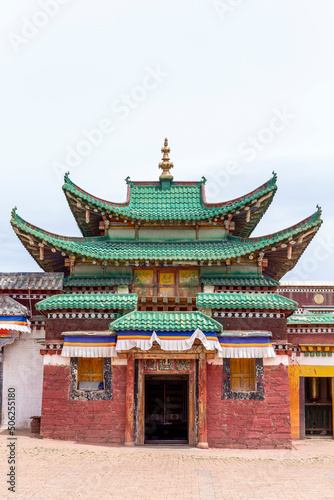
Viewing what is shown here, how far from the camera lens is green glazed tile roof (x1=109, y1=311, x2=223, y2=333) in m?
15.3

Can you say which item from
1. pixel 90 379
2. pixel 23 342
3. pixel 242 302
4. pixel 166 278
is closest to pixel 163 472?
pixel 90 379

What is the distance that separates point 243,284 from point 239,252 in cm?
111

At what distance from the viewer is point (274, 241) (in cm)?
1711

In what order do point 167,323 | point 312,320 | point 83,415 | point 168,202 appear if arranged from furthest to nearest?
point 168,202
point 312,320
point 83,415
point 167,323

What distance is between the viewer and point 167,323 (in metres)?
15.5

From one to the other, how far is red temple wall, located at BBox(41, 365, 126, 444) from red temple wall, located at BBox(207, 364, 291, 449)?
2.78m

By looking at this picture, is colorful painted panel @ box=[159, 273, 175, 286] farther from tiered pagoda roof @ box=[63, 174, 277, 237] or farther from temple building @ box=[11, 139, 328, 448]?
tiered pagoda roof @ box=[63, 174, 277, 237]

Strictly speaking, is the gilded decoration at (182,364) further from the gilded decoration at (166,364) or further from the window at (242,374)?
the window at (242,374)

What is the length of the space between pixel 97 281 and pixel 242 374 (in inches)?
227

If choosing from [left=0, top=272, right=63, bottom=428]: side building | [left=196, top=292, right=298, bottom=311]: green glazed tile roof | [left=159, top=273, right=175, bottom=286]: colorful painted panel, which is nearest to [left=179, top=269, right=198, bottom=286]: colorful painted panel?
[left=159, top=273, right=175, bottom=286]: colorful painted panel

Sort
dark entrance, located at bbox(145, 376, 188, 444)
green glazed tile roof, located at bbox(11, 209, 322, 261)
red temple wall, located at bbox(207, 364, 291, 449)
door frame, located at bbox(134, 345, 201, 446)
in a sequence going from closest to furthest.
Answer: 1. red temple wall, located at bbox(207, 364, 291, 449)
2. door frame, located at bbox(134, 345, 201, 446)
3. green glazed tile roof, located at bbox(11, 209, 322, 261)
4. dark entrance, located at bbox(145, 376, 188, 444)

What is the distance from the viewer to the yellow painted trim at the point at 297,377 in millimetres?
17859

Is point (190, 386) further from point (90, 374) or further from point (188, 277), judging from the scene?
point (188, 277)

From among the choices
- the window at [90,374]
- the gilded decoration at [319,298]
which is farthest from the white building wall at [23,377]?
the gilded decoration at [319,298]
